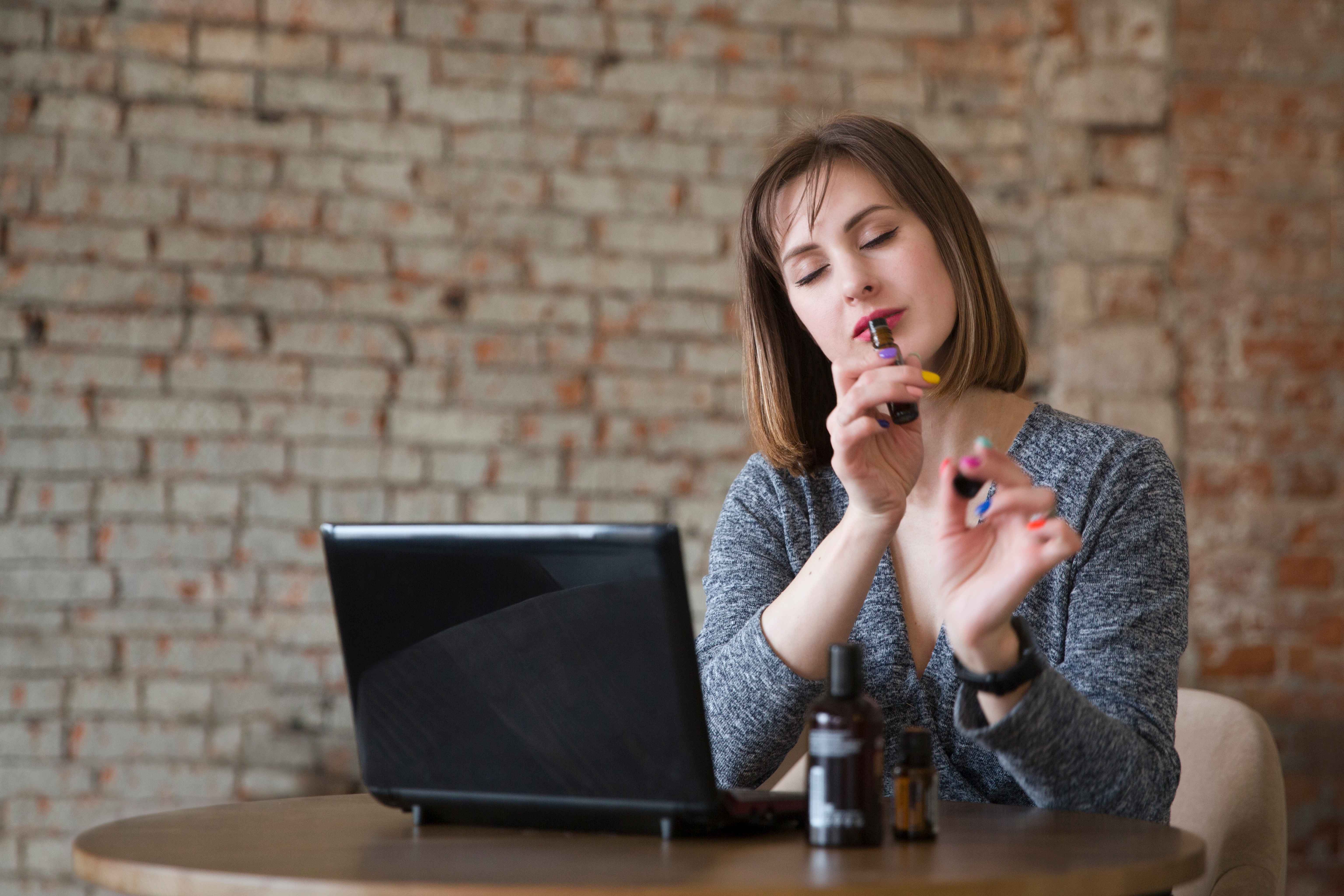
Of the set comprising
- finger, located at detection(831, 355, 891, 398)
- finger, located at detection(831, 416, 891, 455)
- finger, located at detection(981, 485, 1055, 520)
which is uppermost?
finger, located at detection(831, 355, 891, 398)

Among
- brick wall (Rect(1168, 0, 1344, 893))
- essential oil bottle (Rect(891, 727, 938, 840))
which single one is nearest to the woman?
essential oil bottle (Rect(891, 727, 938, 840))

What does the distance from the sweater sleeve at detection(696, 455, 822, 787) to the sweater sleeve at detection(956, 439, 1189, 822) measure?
21 cm

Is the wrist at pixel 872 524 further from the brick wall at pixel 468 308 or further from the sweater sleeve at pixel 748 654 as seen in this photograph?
the brick wall at pixel 468 308

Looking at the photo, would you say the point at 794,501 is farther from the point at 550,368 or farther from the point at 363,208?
the point at 363,208

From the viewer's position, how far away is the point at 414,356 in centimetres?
238

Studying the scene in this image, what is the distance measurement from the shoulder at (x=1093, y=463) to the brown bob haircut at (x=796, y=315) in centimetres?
9

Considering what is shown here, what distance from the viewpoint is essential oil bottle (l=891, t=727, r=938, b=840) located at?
86 centimetres

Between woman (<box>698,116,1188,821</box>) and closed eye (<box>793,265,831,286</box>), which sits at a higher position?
closed eye (<box>793,265,831,286</box>)

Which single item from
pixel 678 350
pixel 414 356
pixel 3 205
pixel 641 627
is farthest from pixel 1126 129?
pixel 3 205

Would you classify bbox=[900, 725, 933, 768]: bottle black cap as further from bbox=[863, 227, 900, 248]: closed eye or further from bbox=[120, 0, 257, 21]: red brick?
bbox=[120, 0, 257, 21]: red brick

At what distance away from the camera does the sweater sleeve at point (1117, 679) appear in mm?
974

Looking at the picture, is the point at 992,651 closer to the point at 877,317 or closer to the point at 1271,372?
the point at 877,317

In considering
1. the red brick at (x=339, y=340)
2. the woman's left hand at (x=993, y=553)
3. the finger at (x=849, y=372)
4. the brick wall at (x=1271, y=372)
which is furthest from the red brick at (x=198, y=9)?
the woman's left hand at (x=993, y=553)

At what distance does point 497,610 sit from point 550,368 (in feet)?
5.17
